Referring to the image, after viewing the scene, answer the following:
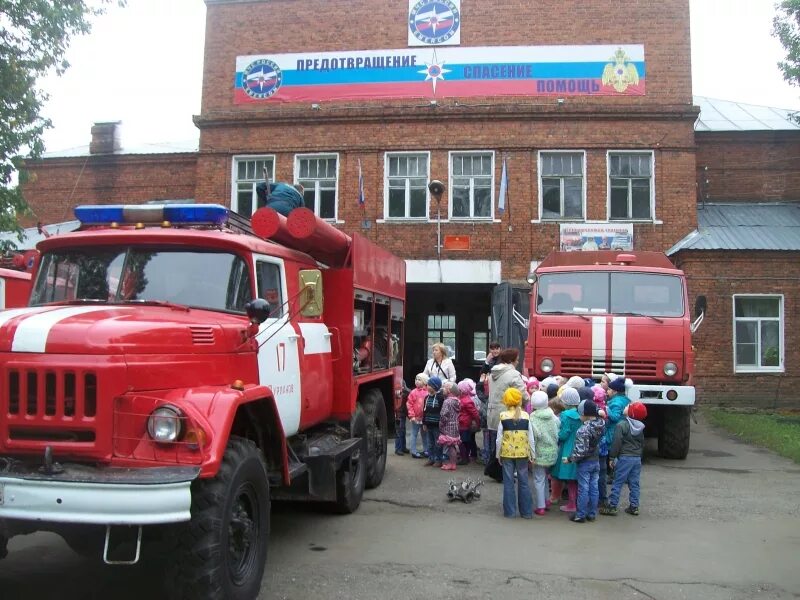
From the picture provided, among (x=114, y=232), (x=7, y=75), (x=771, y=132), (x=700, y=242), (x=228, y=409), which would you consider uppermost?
(x=771, y=132)

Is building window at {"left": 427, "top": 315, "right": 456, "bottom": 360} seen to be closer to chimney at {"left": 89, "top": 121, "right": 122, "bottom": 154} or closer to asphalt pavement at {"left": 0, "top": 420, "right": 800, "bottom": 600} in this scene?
chimney at {"left": 89, "top": 121, "right": 122, "bottom": 154}

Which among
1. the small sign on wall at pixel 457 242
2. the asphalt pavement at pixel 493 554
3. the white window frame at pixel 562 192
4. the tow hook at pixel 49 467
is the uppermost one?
the white window frame at pixel 562 192

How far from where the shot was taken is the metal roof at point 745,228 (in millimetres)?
17641

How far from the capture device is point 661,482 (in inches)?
364

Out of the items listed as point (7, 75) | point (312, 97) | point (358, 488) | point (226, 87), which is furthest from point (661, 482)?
point (226, 87)

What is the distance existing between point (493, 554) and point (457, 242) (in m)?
13.6

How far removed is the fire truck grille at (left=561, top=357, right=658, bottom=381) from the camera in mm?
10125

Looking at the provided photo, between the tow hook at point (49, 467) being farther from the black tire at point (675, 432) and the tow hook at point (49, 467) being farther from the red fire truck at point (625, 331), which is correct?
Answer: the black tire at point (675, 432)

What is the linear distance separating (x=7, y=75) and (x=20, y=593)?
1003 cm

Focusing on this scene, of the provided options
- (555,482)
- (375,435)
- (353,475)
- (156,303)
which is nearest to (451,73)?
(375,435)

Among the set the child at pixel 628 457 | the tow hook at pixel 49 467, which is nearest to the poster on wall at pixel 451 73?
the child at pixel 628 457

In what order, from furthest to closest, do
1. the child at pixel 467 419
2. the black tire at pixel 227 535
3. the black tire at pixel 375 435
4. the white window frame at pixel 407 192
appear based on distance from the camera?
the white window frame at pixel 407 192, the child at pixel 467 419, the black tire at pixel 375 435, the black tire at pixel 227 535

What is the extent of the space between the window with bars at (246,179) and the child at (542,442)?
13997mm

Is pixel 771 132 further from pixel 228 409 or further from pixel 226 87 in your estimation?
pixel 228 409
